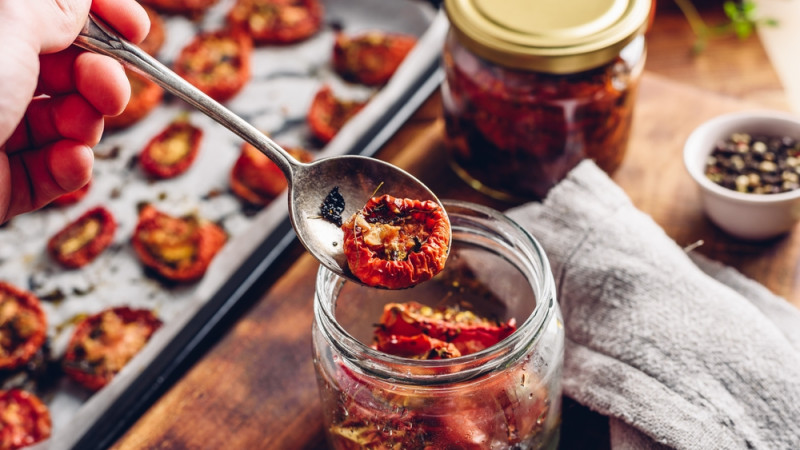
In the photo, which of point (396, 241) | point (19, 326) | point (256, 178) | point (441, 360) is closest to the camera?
point (441, 360)

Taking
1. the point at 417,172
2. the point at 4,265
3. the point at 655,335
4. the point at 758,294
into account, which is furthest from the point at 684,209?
the point at 4,265

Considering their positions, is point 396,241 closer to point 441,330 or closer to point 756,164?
point 441,330

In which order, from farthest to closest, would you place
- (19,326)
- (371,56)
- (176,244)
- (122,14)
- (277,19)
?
(277,19), (371,56), (176,244), (19,326), (122,14)

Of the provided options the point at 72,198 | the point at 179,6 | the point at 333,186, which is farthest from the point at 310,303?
the point at 179,6

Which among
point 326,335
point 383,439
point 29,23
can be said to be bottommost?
point 383,439

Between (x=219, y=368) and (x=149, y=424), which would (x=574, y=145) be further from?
(x=149, y=424)

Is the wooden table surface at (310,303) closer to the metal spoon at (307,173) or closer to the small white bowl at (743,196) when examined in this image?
the small white bowl at (743,196)

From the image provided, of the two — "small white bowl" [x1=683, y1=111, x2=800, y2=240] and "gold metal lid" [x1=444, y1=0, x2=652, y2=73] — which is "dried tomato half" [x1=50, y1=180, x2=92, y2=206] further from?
"small white bowl" [x1=683, y1=111, x2=800, y2=240]
